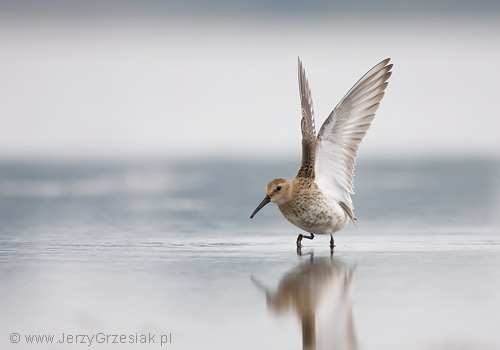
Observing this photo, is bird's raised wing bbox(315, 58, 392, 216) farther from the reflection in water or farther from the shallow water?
the reflection in water

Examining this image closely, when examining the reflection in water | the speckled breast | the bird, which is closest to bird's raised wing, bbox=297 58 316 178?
the bird

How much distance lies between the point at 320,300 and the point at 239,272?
0.88 meters

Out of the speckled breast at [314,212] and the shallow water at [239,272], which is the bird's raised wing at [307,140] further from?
the shallow water at [239,272]

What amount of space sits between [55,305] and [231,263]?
4.77ft

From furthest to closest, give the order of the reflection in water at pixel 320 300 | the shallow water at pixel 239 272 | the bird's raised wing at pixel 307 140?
the bird's raised wing at pixel 307 140
the shallow water at pixel 239 272
the reflection in water at pixel 320 300

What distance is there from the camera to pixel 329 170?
6.93 metres

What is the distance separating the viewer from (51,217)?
840 centimetres

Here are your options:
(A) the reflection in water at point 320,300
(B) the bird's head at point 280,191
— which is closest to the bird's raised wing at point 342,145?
(B) the bird's head at point 280,191

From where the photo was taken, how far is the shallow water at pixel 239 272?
4.07m

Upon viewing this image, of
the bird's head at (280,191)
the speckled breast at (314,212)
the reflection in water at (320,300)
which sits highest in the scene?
the bird's head at (280,191)

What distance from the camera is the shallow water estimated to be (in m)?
4.07

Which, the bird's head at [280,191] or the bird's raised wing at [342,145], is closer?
A: the bird's head at [280,191]

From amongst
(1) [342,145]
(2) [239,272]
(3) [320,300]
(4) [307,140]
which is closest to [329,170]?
(1) [342,145]

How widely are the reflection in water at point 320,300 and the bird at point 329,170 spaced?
0.57 metres
